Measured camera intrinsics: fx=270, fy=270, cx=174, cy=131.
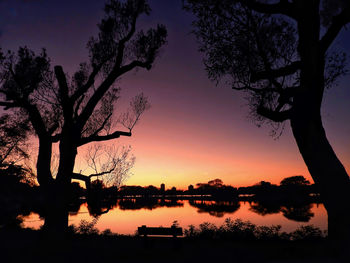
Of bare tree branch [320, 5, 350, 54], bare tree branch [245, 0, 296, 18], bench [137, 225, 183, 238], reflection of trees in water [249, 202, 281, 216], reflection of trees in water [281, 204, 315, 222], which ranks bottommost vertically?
reflection of trees in water [281, 204, 315, 222]

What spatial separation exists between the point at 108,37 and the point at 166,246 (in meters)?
11.5

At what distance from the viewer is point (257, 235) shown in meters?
16.0

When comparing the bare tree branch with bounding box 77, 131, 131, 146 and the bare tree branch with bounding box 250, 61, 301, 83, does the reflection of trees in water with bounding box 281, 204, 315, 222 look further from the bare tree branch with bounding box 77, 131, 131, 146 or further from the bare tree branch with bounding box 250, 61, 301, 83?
the bare tree branch with bounding box 250, 61, 301, 83

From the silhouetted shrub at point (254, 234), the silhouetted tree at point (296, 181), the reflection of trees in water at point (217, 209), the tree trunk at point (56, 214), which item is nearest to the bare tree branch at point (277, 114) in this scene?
the silhouetted shrub at point (254, 234)

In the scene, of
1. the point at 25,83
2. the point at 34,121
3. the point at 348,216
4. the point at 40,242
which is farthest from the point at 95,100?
the point at 348,216

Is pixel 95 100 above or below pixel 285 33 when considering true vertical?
below

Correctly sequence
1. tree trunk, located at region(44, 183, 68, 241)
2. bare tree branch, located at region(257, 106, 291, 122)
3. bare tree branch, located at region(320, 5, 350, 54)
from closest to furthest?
bare tree branch, located at region(320, 5, 350, 54) < bare tree branch, located at region(257, 106, 291, 122) < tree trunk, located at region(44, 183, 68, 241)

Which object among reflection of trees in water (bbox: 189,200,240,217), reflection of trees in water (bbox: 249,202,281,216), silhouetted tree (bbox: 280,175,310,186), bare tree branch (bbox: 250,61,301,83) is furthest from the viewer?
silhouetted tree (bbox: 280,175,310,186)

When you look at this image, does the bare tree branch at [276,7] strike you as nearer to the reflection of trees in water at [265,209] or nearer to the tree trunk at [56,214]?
the tree trunk at [56,214]

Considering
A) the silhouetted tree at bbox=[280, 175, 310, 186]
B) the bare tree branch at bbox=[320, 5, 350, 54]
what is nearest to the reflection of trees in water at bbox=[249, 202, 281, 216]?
the bare tree branch at bbox=[320, 5, 350, 54]

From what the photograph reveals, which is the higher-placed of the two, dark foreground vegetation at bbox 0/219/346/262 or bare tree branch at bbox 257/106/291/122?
bare tree branch at bbox 257/106/291/122

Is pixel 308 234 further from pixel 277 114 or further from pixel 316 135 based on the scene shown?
pixel 316 135

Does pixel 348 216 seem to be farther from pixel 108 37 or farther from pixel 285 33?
pixel 108 37

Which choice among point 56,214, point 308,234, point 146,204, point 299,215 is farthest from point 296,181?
point 56,214
